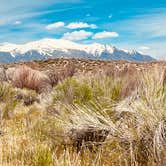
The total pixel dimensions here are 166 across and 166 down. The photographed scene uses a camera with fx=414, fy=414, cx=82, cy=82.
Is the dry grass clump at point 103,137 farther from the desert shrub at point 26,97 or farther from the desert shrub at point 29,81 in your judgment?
the desert shrub at point 29,81

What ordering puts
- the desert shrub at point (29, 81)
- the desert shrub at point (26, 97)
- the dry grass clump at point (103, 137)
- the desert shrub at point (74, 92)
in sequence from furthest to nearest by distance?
the desert shrub at point (29, 81) → the desert shrub at point (26, 97) → the desert shrub at point (74, 92) → the dry grass clump at point (103, 137)

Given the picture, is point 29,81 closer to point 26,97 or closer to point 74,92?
point 26,97

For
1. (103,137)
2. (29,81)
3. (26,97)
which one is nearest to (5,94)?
(26,97)

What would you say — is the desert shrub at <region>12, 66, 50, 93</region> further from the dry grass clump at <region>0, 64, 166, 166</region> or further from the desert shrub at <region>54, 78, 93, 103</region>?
the dry grass clump at <region>0, 64, 166, 166</region>

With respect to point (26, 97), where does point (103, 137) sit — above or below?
below

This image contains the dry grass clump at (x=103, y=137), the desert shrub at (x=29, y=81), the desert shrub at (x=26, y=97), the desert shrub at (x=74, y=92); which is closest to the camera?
the dry grass clump at (x=103, y=137)

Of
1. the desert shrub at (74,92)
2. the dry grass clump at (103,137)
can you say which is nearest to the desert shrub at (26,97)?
the desert shrub at (74,92)

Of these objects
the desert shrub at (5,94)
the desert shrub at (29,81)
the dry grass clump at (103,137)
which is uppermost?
the desert shrub at (29,81)

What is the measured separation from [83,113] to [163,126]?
50.8 inches

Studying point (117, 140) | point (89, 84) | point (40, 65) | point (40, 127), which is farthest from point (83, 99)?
point (40, 65)

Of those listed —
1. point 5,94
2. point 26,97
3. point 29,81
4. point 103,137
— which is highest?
point 29,81

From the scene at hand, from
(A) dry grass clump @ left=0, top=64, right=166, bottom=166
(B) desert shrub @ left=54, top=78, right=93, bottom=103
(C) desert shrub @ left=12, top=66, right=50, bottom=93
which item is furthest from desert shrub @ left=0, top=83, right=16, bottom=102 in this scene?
(C) desert shrub @ left=12, top=66, right=50, bottom=93

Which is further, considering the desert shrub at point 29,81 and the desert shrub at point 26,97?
the desert shrub at point 29,81

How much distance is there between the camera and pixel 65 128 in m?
5.10
